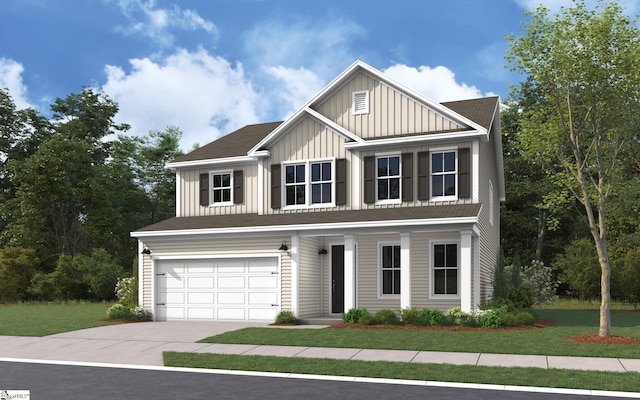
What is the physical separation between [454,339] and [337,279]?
7.92 m

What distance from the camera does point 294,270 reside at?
69.2 ft

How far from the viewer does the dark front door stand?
74.7ft

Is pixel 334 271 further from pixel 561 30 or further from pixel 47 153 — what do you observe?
pixel 47 153

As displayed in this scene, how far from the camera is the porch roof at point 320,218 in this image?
1959 cm

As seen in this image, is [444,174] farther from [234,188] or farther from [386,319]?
[234,188]

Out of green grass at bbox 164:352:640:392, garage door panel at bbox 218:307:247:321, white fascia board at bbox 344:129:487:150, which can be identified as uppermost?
white fascia board at bbox 344:129:487:150

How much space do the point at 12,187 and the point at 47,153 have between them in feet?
26.0

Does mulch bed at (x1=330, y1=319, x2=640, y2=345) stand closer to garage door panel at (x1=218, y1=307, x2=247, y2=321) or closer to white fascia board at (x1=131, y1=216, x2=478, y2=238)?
white fascia board at (x1=131, y1=216, x2=478, y2=238)

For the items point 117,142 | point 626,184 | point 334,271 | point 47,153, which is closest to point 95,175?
point 47,153

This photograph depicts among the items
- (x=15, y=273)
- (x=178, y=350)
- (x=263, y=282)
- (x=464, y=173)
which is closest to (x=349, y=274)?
(x=263, y=282)

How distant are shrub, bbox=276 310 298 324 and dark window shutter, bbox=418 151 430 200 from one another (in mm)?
5773

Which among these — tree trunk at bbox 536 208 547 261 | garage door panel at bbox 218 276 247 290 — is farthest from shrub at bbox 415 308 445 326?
tree trunk at bbox 536 208 547 261

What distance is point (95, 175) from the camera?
1706 inches

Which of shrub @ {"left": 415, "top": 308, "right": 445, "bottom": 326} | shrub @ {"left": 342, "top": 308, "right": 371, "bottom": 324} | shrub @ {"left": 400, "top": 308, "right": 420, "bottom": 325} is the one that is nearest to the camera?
shrub @ {"left": 415, "top": 308, "right": 445, "bottom": 326}
